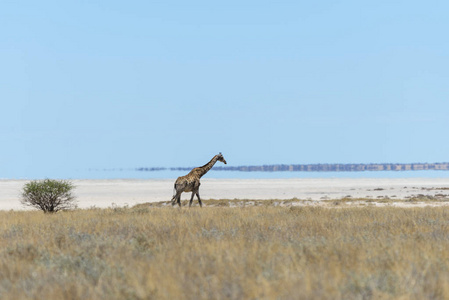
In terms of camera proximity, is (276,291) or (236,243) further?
(236,243)

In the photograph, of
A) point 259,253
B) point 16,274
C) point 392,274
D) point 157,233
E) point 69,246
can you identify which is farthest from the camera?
point 157,233

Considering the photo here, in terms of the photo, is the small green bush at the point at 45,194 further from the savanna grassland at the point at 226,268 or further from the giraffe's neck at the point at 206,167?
the savanna grassland at the point at 226,268

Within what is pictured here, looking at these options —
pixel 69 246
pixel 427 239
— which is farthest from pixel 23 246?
pixel 427 239

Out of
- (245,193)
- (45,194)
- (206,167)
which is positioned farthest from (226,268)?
(245,193)

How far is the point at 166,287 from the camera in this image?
6.16 metres

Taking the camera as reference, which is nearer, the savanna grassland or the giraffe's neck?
the savanna grassland

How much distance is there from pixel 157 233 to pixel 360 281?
6.69 meters

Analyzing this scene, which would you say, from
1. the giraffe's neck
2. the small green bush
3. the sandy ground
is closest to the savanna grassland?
the giraffe's neck

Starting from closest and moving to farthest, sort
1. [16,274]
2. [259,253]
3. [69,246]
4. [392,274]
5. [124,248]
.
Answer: [392,274] → [16,274] → [259,253] → [124,248] → [69,246]

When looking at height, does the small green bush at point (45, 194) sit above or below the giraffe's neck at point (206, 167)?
below

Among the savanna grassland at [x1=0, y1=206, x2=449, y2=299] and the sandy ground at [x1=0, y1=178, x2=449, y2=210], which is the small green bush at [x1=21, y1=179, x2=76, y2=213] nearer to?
the sandy ground at [x1=0, y1=178, x2=449, y2=210]

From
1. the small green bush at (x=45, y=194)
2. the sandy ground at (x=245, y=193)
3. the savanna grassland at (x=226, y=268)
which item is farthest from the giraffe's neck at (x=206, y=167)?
the savanna grassland at (x=226, y=268)

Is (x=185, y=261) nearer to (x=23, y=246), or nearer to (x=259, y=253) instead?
(x=259, y=253)

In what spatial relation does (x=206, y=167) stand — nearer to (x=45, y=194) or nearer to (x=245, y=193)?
(x=45, y=194)
